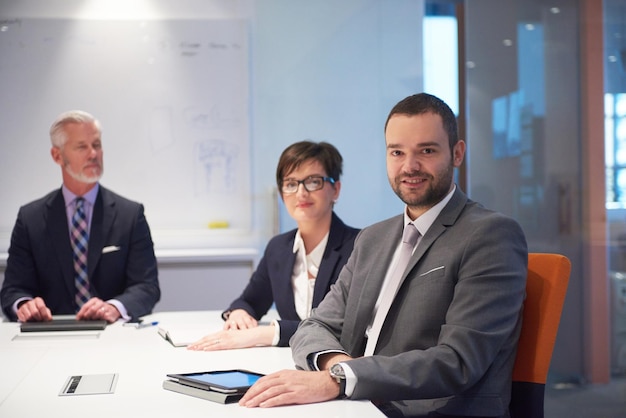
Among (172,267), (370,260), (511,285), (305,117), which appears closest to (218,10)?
(305,117)

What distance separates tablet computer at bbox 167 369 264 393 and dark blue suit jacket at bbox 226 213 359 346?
3.26 feet

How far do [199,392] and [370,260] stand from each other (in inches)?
28.0

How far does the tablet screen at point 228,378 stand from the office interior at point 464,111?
8.51 feet

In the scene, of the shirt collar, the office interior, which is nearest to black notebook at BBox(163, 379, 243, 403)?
the shirt collar

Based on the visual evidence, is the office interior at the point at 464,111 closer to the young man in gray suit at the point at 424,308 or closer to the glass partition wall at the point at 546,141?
the glass partition wall at the point at 546,141

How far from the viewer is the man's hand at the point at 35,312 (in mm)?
3127

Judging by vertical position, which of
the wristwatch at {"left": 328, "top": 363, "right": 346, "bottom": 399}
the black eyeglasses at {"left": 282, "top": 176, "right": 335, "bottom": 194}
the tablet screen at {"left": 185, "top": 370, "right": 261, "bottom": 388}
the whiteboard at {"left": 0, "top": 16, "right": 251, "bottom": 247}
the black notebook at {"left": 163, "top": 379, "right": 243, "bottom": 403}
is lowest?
the black notebook at {"left": 163, "top": 379, "right": 243, "bottom": 403}

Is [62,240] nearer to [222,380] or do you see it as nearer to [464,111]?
[222,380]

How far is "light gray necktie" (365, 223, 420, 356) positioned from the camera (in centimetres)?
216

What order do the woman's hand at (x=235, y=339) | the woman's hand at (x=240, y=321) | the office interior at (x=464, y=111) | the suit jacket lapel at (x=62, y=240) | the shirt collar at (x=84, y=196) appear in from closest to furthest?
the woman's hand at (x=235, y=339)
the woman's hand at (x=240, y=321)
the suit jacket lapel at (x=62, y=240)
the shirt collar at (x=84, y=196)
the office interior at (x=464, y=111)

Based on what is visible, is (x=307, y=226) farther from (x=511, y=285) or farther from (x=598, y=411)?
(x=598, y=411)

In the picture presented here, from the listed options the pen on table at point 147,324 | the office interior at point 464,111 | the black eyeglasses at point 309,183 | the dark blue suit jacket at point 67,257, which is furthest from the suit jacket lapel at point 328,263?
the office interior at point 464,111

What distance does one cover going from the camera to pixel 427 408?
6.35 ft

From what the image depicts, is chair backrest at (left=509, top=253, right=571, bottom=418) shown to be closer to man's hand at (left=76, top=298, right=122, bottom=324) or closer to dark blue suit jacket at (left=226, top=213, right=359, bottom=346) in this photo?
dark blue suit jacket at (left=226, top=213, right=359, bottom=346)
